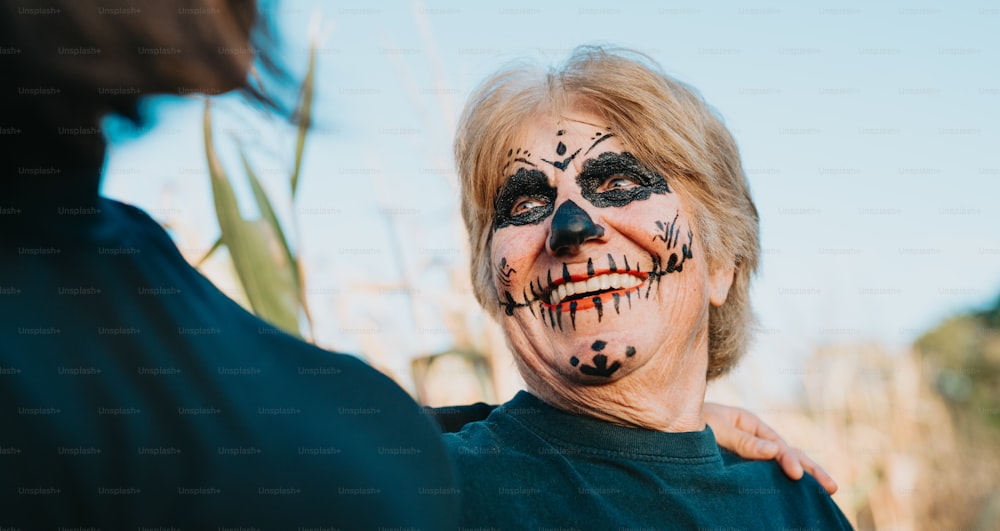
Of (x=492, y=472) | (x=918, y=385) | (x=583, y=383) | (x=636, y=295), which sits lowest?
(x=918, y=385)

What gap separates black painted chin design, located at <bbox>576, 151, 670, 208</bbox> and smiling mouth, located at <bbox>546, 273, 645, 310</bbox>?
198 mm

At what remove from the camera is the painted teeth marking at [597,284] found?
207 centimetres

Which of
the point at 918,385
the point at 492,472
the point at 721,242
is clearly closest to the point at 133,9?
the point at 492,472

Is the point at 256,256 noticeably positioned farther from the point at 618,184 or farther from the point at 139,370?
the point at 139,370

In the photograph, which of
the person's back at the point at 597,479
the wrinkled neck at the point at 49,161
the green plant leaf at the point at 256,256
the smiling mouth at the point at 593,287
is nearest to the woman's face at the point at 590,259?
the smiling mouth at the point at 593,287

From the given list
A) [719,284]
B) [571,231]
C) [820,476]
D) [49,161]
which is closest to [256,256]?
[571,231]

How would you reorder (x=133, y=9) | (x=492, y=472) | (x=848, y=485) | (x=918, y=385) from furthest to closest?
1. (x=918, y=385)
2. (x=848, y=485)
3. (x=492, y=472)
4. (x=133, y=9)

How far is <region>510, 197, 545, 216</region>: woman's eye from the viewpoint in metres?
2.22

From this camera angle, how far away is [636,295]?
2086 millimetres

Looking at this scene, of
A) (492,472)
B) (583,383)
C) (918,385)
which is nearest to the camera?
(492,472)

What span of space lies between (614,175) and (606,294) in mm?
329

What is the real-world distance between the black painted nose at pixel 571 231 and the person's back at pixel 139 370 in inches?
53.0

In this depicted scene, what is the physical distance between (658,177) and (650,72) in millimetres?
316

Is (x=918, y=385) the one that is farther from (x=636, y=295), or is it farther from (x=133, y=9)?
(x=133, y=9)
